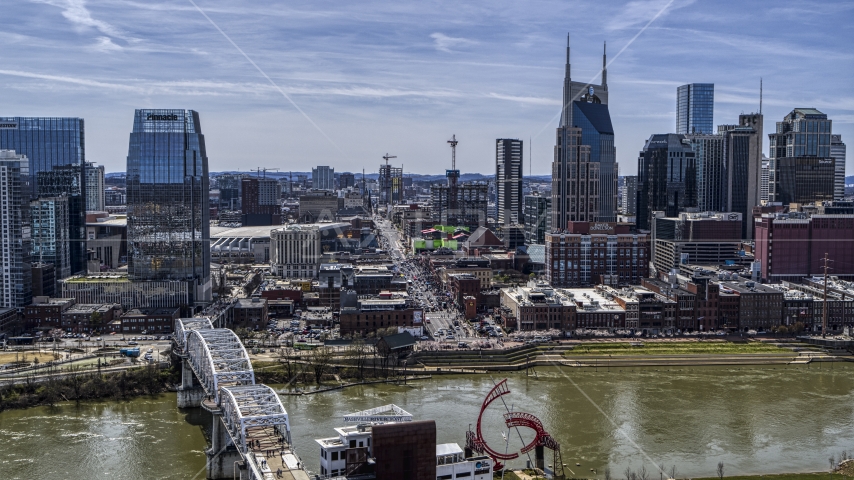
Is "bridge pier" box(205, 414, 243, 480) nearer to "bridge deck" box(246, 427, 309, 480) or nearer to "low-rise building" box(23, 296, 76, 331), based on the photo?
"bridge deck" box(246, 427, 309, 480)

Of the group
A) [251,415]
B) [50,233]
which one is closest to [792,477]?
[251,415]

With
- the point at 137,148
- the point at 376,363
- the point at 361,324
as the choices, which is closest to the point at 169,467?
the point at 376,363

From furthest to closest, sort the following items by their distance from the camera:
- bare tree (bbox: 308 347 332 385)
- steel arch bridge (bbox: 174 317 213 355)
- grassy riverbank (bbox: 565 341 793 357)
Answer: grassy riverbank (bbox: 565 341 793 357), bare tree (bbox: 308 347 332 385), steel arch bridge (bbox: 174 317 213 355)

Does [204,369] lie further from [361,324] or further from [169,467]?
[361,324]

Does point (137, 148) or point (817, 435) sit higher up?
point (137, 148)

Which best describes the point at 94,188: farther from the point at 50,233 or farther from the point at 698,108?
the point at 698,108

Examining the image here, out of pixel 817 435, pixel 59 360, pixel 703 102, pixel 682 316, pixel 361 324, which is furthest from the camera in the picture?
pixel 703 102

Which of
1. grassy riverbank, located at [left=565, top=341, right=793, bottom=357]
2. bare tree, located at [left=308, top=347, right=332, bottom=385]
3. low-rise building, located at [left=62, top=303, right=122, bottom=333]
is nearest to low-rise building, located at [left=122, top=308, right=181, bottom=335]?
low-rise building, located at [left=62, top=303, right=122, bottom=333]
